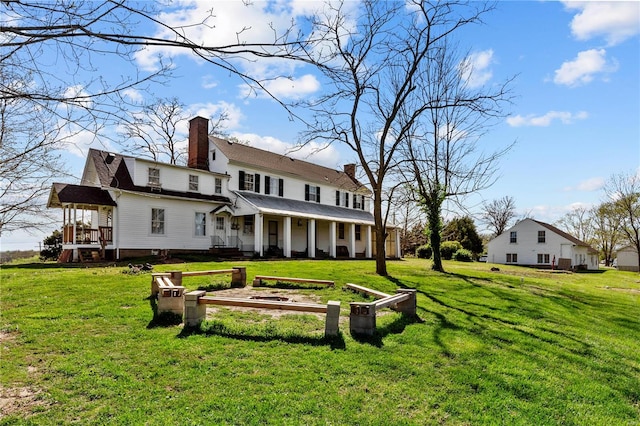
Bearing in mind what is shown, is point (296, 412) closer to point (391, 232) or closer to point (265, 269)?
point (265, 269)

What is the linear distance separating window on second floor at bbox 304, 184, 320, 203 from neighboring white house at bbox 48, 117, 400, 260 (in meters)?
0.08

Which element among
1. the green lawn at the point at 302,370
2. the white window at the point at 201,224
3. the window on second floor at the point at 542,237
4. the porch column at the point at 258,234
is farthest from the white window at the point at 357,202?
the green lawn at the point at 302,370

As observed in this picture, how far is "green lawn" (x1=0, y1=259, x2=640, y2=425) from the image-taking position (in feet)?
12.4

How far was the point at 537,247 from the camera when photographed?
1602 inches

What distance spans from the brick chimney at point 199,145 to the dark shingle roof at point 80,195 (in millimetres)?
6733

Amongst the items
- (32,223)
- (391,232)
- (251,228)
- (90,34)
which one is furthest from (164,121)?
(90,34)

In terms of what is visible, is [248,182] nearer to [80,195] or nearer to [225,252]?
[225,252]

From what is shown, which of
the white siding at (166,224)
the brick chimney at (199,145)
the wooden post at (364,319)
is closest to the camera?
the wooden post at (364,319)

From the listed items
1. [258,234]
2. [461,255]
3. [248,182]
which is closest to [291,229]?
[248,182]

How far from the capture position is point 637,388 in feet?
16.3

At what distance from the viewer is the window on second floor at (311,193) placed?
3015cm

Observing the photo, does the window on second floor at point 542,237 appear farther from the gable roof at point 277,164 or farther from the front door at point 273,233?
the front door at point 273,233

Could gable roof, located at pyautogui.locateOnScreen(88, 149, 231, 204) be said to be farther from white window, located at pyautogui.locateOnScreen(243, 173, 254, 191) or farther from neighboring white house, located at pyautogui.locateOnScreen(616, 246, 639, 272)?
neighboring white house, located at pyautogui.locateOnScreen(616, 246, 639, 272)

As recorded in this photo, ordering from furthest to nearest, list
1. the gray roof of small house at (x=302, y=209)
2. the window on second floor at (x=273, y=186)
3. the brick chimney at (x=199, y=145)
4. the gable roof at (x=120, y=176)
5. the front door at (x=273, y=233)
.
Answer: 1. the front door at (x=273, y=233)
2. the window on second floor at (x=273, y=186)
3. the brick chimney at (x=199, y=145)
4. the gray roof of small house at (x=302, y=209)
5. the gable roof at (x=120, y=176)
